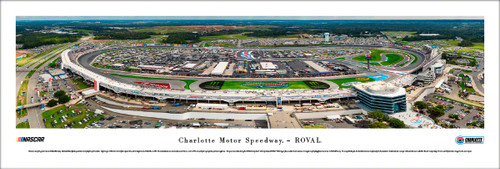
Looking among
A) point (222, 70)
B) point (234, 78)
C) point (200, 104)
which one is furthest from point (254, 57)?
point (200, 104)

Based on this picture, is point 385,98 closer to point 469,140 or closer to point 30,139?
point 469,140

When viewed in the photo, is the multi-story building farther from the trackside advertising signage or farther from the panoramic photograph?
the trackside advertising signage

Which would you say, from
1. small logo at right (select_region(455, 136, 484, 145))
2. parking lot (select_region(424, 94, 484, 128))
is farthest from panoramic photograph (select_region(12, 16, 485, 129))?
small logo at right (select_region(455, 136, 484, 145))

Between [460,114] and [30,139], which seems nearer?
[30,139]

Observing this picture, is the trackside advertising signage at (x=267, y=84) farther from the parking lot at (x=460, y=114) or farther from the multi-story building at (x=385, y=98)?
the parking lot at (x=460, y=114)

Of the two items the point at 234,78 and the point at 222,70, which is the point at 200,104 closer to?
the point at 234,78

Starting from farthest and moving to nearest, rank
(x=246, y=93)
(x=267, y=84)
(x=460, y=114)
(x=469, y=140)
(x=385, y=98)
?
(x=267, y=84) → (x=246, y=93) → (x=460, y=114) → (x=385, y=98) → (x=469, y=140)

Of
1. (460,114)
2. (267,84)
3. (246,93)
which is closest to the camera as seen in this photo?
(460,114)

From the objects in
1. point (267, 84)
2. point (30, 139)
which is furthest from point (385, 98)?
point (30, 139)
